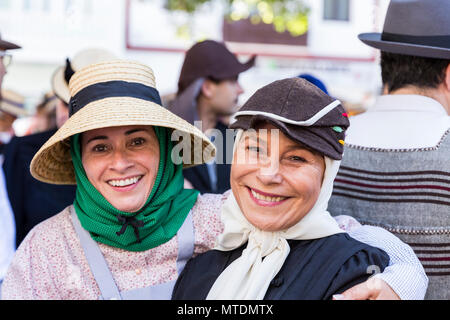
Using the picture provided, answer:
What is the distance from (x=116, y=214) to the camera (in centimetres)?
233

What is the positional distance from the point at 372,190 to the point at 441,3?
89 centimetres

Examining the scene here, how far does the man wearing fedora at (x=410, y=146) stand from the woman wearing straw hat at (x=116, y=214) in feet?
2.29

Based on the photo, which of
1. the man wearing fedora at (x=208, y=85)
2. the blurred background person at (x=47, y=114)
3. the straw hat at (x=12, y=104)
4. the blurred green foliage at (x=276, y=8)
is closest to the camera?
the man wearing fedora at (x=208, y=85)

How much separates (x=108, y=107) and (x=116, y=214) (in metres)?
0.45

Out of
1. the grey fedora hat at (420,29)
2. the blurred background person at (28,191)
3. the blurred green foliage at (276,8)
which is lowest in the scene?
the blurred background person at (28,191)

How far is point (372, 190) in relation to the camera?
2.47 meters

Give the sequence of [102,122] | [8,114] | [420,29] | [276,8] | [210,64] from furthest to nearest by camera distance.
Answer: [276,8] < [8,114] < [210,64] < [420,29] < [102,122]

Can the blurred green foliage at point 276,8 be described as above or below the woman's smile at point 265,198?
above

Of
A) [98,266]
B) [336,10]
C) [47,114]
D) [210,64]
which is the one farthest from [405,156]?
[336,10]

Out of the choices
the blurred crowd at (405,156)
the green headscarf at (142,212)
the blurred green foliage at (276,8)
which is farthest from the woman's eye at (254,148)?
the blurred green foliage at (276,8)

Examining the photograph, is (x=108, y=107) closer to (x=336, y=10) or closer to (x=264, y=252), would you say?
(x=264, y=252)

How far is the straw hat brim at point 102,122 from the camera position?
7.43 feet

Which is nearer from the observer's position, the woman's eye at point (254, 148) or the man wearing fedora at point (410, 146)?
the woman's eye at point (254, 148)

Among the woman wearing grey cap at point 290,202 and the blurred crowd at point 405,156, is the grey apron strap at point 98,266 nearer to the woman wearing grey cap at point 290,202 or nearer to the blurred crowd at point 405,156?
the woman wearing grey cap at point 290,202
